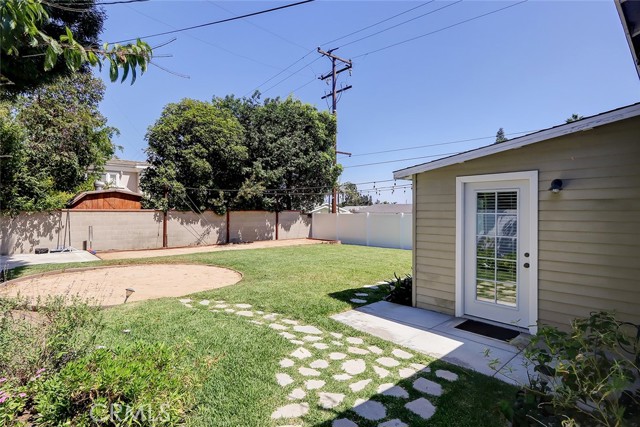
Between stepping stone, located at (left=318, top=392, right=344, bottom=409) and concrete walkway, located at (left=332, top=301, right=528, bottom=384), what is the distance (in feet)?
4.29

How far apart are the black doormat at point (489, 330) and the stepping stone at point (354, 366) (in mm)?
1871

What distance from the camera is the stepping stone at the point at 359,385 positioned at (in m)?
2.76

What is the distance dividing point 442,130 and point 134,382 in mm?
18232

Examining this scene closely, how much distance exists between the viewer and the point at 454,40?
978 cm

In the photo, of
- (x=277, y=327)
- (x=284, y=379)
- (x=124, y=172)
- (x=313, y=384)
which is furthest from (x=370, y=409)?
(x=124, y=172)

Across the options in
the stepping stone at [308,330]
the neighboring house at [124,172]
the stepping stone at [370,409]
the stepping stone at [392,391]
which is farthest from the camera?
the neighboring house at [124,172]

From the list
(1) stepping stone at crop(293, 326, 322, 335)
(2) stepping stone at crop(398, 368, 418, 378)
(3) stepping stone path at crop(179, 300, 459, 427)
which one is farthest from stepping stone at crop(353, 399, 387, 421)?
(1) stepping stone at crop(293, 326, 322, 335)

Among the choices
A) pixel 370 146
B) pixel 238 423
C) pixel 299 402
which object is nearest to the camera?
pixel 238 423

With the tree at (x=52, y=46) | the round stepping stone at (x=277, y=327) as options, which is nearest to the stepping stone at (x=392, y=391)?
the round stepping stone at (x=277, y=327)

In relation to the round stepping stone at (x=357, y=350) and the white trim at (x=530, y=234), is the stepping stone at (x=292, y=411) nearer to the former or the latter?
the round stepping stone at (x=357, y=350)

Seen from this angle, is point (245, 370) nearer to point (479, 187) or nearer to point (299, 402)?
point (299, 402)

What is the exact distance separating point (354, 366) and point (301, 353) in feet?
Answer: 2.03

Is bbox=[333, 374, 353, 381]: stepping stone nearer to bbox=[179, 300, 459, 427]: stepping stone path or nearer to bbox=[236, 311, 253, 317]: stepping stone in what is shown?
bbox=[179, 300, 459, 427]: stepping stone path

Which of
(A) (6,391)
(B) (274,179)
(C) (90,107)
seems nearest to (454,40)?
(B) (274,179)
